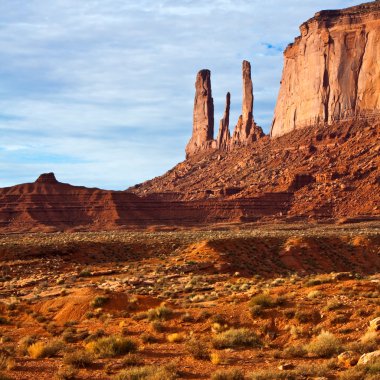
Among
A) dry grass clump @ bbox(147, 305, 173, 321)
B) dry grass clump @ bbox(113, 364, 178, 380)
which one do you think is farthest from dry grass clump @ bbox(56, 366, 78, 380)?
dry grass clump @ bbox(147, 305, 173, 321)

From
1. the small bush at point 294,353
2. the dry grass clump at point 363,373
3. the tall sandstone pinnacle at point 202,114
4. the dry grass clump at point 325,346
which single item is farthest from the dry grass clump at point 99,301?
the tall sandstone pinnacle at point 202,114

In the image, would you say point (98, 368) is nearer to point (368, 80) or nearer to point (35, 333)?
point (35, 333)

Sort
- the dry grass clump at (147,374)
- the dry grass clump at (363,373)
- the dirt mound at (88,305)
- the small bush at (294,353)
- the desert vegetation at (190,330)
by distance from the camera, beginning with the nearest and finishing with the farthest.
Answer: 1. the dry grass clump at (363,373)
2. the dry grass clump at (147,374)
3. the desert vegetation at (190,330)
4. the small bush at (294,353)
5. the dirt mound at (88,305)

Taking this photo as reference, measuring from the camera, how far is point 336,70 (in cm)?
12325

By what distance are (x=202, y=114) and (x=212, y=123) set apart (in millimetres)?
4910

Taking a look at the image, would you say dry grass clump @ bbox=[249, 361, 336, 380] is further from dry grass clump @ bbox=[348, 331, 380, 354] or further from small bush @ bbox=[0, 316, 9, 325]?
small bush @ bbox=[0, 316, 9, 325]

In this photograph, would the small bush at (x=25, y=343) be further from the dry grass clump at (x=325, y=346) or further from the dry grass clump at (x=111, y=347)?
the dry grass clump at (x=325, y=346)

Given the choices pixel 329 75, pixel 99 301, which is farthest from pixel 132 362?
pixel 329 75

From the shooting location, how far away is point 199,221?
3691 inches

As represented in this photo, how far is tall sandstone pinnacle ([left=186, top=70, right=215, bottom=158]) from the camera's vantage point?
6432 inches

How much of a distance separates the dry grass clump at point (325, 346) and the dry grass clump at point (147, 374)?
318 cm

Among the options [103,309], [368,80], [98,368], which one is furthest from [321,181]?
[98,368]

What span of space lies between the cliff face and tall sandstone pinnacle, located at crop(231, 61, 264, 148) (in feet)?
19.3

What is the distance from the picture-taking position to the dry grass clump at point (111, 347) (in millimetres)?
13789
